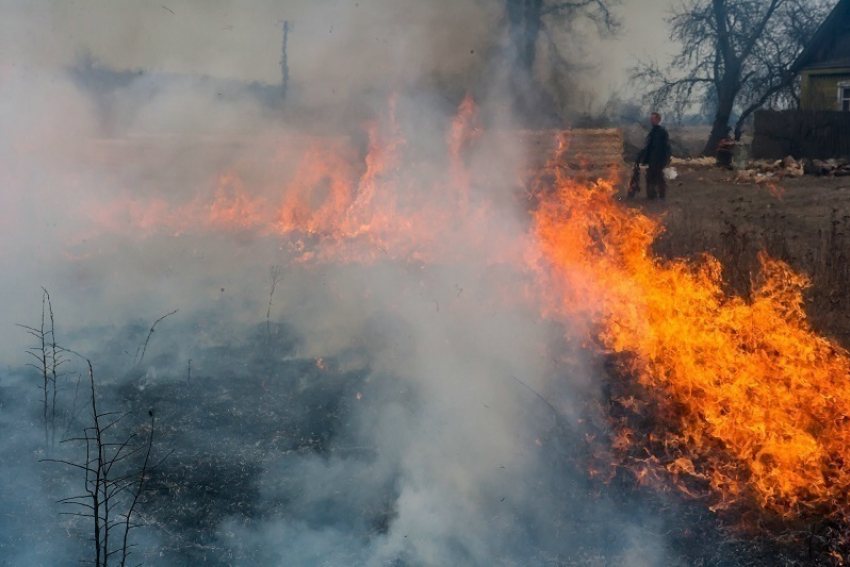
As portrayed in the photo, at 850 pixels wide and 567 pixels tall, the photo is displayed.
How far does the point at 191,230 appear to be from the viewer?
950 cm

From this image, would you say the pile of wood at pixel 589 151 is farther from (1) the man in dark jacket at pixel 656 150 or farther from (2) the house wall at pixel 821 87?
(2) the house wall at pixel 821 87

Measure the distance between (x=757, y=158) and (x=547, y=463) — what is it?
16985 millimetres

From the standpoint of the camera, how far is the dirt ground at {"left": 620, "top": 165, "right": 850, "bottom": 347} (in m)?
6.44

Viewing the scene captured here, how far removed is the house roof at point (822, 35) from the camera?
74.1 feet

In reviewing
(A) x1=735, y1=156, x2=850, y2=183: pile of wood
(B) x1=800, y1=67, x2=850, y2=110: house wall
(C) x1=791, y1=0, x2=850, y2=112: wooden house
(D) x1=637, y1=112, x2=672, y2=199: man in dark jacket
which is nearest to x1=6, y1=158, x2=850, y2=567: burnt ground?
(D) x1=637, y1=112, x2=672, y2=199: man in dark jacket

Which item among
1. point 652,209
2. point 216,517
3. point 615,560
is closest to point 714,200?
point 652,209

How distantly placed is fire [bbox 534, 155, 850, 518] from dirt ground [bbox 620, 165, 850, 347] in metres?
0.32

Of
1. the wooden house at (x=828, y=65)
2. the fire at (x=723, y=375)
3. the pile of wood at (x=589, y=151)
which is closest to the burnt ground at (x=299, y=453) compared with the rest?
the fire at (x=723, y=375)

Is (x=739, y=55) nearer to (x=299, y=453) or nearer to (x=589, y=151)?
(x=589, y=151)

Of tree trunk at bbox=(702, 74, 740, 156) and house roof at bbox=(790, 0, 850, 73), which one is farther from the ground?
house roof at bbox=(790, 0, 850, 73)

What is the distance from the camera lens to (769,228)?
8.87 meters

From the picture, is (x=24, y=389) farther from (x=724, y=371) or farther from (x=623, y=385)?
(x=724, y=371)

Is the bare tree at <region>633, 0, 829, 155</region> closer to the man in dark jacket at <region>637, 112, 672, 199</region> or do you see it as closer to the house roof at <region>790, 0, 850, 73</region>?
the house roof at <region>790, 0, 850, 73</region>

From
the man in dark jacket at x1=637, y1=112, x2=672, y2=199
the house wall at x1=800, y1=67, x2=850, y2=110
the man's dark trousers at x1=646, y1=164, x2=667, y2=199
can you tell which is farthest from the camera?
the house wall at x1=800, y1=67, x2=850, y2=110
